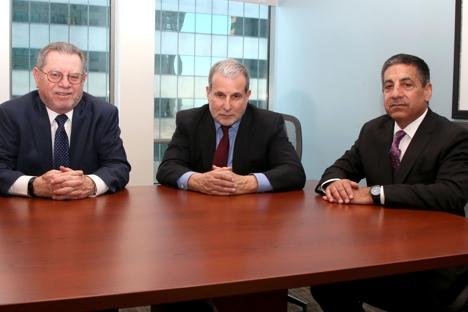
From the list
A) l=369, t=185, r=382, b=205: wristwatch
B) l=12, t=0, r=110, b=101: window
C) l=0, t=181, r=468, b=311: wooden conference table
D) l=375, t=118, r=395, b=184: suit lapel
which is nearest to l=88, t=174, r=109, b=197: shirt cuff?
l=0, t=181, r=468, b=311: wooden conference table

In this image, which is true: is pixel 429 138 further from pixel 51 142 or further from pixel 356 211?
pixel 51 142

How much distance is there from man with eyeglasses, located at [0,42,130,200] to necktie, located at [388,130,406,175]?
4.34 ft

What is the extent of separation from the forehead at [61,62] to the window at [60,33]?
2173mm

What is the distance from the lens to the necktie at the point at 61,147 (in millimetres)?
2426

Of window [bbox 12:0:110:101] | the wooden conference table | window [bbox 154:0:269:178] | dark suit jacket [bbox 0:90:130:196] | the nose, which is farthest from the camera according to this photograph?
window [bbox 154:0:269:178]

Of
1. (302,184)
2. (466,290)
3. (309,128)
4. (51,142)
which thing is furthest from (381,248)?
(309,128)

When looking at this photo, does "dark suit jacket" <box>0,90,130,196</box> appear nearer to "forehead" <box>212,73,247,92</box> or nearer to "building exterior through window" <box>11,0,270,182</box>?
"forehead" <box>212,73,247,92</box>

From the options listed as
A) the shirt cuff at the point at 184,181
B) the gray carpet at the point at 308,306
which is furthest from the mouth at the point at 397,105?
the gray carpet at the point at 308,306

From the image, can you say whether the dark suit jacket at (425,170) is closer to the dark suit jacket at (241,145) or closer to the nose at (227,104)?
the dark suit jacket at (241,145)

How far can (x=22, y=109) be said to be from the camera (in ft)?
7.93

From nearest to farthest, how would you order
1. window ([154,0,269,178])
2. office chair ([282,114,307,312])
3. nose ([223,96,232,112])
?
nose ([223,96,232,112]) < office chair ([282,114,307,312]) < window ([154,0,269,178])

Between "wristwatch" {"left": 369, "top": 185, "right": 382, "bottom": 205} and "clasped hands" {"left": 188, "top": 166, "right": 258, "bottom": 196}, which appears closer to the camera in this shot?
"wristwatch" {"left": 369, "top": 185, "right": 382, "bottom": 205}

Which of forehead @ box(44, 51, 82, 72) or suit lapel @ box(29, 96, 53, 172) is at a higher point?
forehead @ box(44, 51, 82, 72)

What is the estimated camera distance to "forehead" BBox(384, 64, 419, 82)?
231cm
